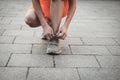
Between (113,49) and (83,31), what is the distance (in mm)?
762

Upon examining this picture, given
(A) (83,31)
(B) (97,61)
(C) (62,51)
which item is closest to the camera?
(B) (97,61)

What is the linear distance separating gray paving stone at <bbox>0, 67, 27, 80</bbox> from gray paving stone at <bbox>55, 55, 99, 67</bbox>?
331 mm

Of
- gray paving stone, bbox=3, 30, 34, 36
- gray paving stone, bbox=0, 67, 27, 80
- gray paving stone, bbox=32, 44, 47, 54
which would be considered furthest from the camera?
gray paving stone, bbox=3, 30, 34, 36

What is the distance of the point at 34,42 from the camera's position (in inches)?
103

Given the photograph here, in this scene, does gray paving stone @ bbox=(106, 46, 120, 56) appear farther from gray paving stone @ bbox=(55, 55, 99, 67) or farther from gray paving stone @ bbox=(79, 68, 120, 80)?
gray paving stone @ bbox=(79, 68, 120, 80)

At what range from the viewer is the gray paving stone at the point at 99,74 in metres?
1.81

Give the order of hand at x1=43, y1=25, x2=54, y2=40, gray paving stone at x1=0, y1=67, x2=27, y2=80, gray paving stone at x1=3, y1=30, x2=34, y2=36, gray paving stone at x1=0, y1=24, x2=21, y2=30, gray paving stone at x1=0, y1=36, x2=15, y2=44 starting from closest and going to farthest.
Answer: gray paving stone at x1=0, y1=67, x2=27, y2=80
hand at x1=43, y1=25, x2=54, y2=40
gray paving stone at x1=0, y1=36, x2=15, y2=44
gray paving stone at x1=3, y1=30, x2=34, y2=36
gray paving stone at x1=0, y1=24, x2=21, y2=30

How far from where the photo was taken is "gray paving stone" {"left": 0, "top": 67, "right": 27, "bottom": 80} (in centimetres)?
176

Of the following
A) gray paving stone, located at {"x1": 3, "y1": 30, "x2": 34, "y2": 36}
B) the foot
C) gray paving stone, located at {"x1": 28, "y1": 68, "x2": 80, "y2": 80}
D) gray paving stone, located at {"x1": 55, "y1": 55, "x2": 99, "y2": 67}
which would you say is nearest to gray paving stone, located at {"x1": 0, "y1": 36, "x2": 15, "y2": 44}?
gray paving stone, located at {"x1": 3, "y1": 30, "x2": 34, "y2": 36}

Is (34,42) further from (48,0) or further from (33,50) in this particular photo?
(48,0)

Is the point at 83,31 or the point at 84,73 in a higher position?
the point at 84,73

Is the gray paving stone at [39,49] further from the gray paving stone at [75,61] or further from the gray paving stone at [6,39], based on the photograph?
the gray paving stone at [6,39]

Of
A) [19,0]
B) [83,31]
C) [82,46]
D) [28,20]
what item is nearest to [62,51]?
[82,46]

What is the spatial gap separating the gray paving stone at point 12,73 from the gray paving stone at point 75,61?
1.09ft
